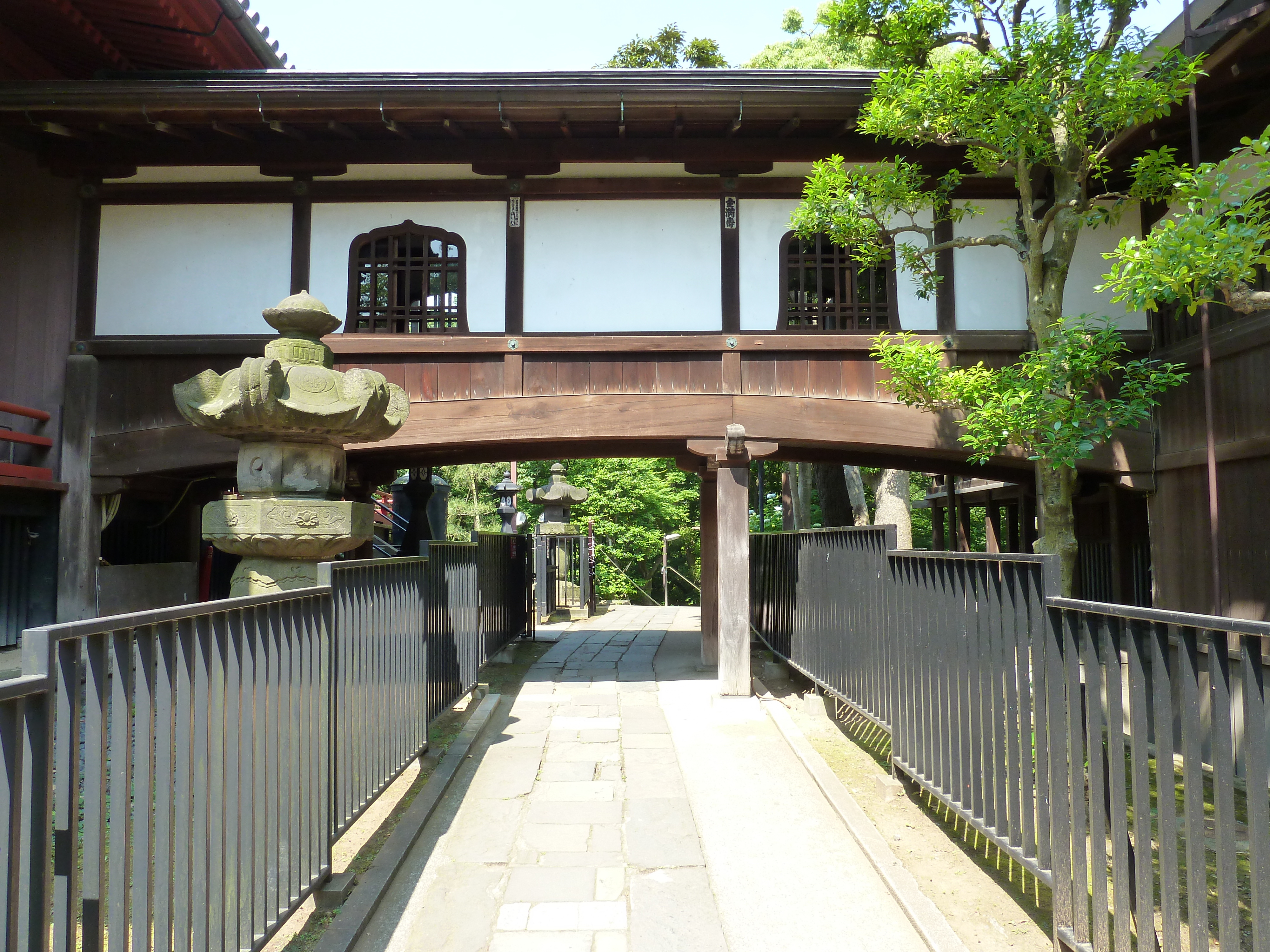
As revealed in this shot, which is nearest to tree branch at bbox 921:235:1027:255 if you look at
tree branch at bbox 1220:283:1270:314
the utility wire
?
tree branch at bbox 1220:283:1270:314

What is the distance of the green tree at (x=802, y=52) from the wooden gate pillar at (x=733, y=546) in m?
13.4

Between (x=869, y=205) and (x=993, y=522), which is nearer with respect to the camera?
(x=869, y=205)

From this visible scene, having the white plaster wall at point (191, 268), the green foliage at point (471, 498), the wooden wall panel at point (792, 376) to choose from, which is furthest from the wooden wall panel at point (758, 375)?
the green foliage at point (471, 498)

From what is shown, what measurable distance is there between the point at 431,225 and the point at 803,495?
1263 centimetres

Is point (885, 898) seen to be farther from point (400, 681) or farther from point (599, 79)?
point (599, 79)

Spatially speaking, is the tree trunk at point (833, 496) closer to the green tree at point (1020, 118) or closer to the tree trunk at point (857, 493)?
the tree trunk at point (857, 493)

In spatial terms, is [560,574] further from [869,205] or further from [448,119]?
[869,205]

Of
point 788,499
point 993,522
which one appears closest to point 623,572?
point 788,499

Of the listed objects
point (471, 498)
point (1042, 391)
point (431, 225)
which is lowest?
point (1042, 391)

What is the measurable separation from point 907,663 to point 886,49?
4.84 m

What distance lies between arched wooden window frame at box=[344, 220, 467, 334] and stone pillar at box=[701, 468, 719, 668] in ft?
10.5

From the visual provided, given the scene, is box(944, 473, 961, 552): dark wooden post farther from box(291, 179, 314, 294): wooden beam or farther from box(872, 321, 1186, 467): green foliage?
box(291, 179, 314, 294): wooden beam

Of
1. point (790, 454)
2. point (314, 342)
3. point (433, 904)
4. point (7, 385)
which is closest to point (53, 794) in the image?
point (433, 904)

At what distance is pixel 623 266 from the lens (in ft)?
28.2
